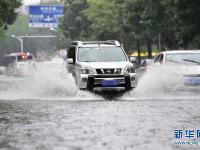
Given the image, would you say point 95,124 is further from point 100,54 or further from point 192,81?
point 192,81

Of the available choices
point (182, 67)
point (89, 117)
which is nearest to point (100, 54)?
point (182, 67)

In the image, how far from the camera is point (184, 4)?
3366 cm

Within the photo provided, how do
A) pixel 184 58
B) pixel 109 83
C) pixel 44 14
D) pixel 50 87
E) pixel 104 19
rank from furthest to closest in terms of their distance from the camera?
1. pixel 104 19
2. pixel 44 14
3. pixel 184 58
4. pixel 50 87
5. pixel 109 83

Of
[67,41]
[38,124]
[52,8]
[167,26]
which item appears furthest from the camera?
[67,41]

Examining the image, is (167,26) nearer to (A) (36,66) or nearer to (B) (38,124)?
(A) (36,66)

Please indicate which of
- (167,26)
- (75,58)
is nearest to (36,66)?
(75,58)

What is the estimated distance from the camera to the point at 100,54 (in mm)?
19672

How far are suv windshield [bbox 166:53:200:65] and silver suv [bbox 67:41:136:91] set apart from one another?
135 inches

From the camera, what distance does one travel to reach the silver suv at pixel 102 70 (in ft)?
59.8

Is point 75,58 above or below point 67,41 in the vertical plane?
above

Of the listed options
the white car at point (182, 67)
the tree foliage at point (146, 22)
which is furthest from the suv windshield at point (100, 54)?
the tree foliage at point (146, 22)

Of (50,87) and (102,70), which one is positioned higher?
(102,70)

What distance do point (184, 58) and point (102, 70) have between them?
552 centimetres

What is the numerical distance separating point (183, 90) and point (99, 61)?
369 centimetres
